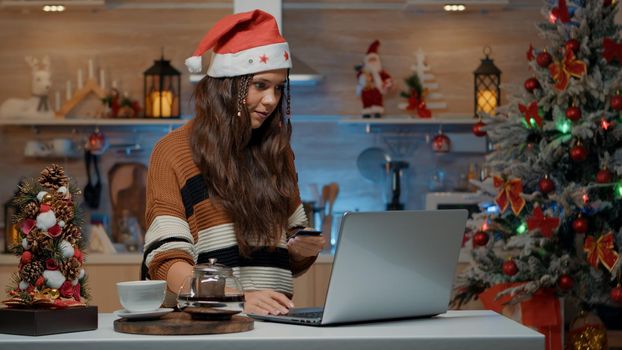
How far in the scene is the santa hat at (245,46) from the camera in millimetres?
2430

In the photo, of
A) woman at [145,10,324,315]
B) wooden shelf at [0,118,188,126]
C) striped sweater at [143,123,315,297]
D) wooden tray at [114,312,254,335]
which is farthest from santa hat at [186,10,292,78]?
wooden shelf at [0,118,188,126]

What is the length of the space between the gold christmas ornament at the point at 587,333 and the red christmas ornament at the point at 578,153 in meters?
0.64

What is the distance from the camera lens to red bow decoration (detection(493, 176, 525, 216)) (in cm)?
408

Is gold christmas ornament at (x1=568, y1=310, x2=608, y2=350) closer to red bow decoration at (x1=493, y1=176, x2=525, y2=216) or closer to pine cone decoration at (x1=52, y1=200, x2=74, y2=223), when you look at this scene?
red bow decoration at (x1=493, y1=176, x2=525, y2=216)

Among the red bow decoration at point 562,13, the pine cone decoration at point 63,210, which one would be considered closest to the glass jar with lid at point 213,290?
the pine cone decoration at point 63,210

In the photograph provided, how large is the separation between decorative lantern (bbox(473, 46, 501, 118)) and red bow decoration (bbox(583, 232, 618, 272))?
163cm

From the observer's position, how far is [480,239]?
13.7 feet

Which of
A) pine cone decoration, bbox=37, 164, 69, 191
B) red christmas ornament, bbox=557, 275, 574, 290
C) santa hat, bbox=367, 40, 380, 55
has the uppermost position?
santa hat, bbox=367, 40, 380, 55

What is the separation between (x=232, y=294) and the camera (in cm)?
173

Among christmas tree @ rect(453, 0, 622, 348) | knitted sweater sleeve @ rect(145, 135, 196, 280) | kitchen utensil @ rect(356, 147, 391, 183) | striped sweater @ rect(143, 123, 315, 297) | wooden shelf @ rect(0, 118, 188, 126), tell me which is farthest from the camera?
kitchen utensil @ rect(356, 147, 391, 183)

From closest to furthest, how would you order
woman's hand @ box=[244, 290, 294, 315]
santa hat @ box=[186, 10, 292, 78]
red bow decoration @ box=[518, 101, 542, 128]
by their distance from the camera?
woman's hand @ box=[244, 290, 294, 315] < santa hat @ box=[186, 10, 292, 78] < red bow decoration @ box=[518, 101, 542, 128]

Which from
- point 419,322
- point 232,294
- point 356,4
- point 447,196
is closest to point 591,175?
point 447,196

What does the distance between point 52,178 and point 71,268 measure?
17 centimetres

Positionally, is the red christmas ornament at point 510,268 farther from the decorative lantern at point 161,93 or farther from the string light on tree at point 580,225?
the decorative lantern at point 161,93
